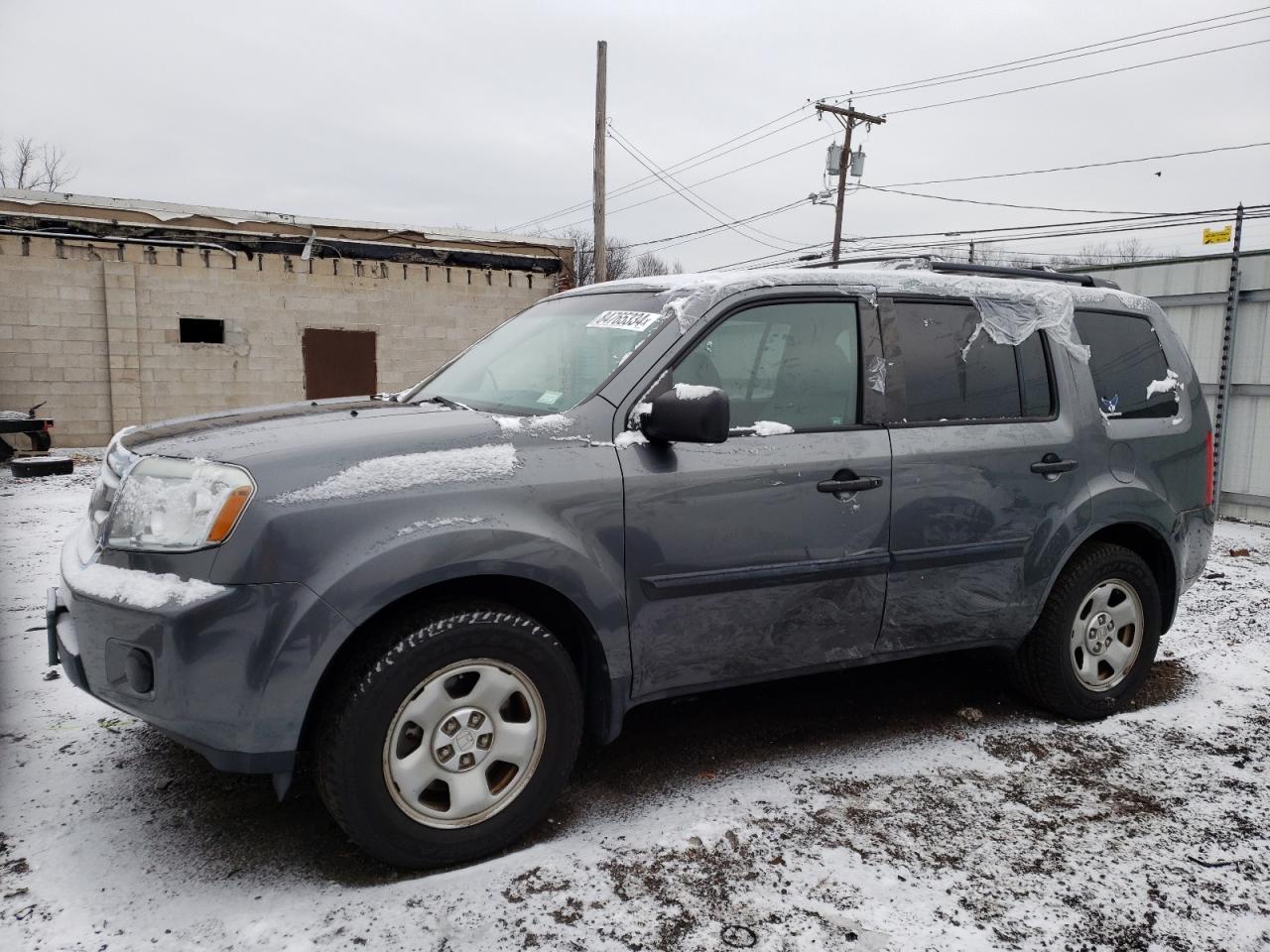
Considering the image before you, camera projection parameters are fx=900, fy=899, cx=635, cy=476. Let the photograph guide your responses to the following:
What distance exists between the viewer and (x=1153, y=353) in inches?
165

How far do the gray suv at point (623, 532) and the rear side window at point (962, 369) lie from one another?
0.04 ft

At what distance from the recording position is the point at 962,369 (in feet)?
11.8

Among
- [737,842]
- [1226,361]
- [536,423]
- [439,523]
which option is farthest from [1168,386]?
[1226,361]

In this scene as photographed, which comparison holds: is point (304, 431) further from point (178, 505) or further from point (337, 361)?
point (337, 361)

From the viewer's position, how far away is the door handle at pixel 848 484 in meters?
3.16

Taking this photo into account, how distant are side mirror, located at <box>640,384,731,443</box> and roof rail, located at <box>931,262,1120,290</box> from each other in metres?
1.71

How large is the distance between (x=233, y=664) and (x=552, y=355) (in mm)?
1618

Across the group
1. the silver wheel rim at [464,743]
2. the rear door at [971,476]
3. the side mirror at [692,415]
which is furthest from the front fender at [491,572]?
the rear door at [971,476]

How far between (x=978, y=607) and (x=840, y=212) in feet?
80.6

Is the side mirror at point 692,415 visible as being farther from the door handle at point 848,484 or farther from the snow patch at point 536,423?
the door handle at point 848,484

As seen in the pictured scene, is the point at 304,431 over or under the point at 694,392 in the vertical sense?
under

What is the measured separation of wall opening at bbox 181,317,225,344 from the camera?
15.4m

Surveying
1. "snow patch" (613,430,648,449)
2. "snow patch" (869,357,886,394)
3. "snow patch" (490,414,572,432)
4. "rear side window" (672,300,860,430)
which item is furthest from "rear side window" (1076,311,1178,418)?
"snow patch" (490,414,572,432)

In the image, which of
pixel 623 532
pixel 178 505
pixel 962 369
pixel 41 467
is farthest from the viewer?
pixel 41 467
